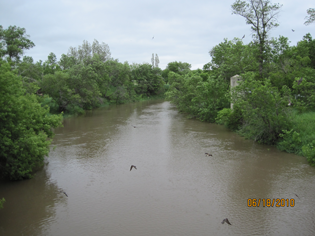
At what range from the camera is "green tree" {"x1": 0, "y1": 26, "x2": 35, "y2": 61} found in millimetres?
24000

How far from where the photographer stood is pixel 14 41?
2445 cm

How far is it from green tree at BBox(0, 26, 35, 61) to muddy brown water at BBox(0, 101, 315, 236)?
13.7 metres

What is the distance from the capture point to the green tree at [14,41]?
24.0 m

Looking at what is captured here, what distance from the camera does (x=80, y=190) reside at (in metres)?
10.2

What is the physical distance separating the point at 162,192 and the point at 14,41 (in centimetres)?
2213

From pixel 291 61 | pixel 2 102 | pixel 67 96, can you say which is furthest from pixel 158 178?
pixel 67 96

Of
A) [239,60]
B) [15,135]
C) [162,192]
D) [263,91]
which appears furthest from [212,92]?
[15,135]

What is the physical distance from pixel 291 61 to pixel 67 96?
22371 mm

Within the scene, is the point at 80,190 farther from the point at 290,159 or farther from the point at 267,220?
the point at 290,159

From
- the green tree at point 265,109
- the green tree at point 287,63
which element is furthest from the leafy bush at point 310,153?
the green tree at point 287,63

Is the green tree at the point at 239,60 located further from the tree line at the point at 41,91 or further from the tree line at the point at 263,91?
the tree line at the point at 41,91

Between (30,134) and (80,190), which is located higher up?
(30,134)

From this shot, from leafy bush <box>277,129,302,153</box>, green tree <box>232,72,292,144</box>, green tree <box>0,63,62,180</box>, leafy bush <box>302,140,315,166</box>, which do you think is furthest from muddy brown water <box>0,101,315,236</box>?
green tree <box>232,72,292,144</box>
